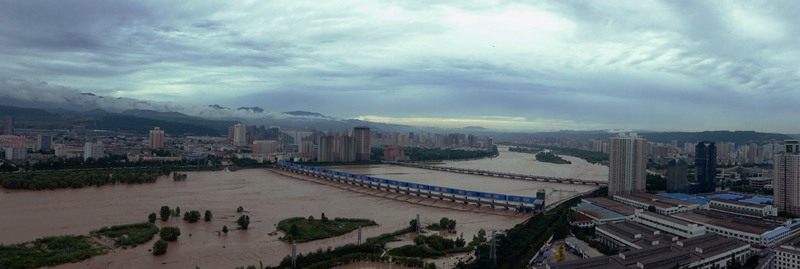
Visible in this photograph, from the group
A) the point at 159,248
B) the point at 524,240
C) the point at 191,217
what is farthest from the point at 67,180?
the point at 524,240

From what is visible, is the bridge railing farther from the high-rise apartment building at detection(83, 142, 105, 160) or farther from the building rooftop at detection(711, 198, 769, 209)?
the high-rise apartment building at detection(83, 142, 105, 160)

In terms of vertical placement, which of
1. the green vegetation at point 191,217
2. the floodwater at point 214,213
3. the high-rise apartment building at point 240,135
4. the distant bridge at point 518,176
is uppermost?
the high-rise apartment building at point 240,135

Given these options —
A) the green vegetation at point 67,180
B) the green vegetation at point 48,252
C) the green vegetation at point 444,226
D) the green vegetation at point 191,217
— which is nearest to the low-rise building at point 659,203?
the green vegetation at point 444,226

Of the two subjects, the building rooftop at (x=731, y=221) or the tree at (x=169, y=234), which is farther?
the building rooftop at (x=731, y=221)

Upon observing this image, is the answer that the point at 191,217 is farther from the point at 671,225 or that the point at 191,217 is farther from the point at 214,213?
the point at 671,225

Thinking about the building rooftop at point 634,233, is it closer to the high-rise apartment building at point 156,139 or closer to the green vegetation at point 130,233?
the green vegetation at point 130,233

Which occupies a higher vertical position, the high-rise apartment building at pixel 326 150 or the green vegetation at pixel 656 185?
the high-rise apartment building at pixel 326 150

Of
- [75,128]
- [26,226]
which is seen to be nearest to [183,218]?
[26,226]
